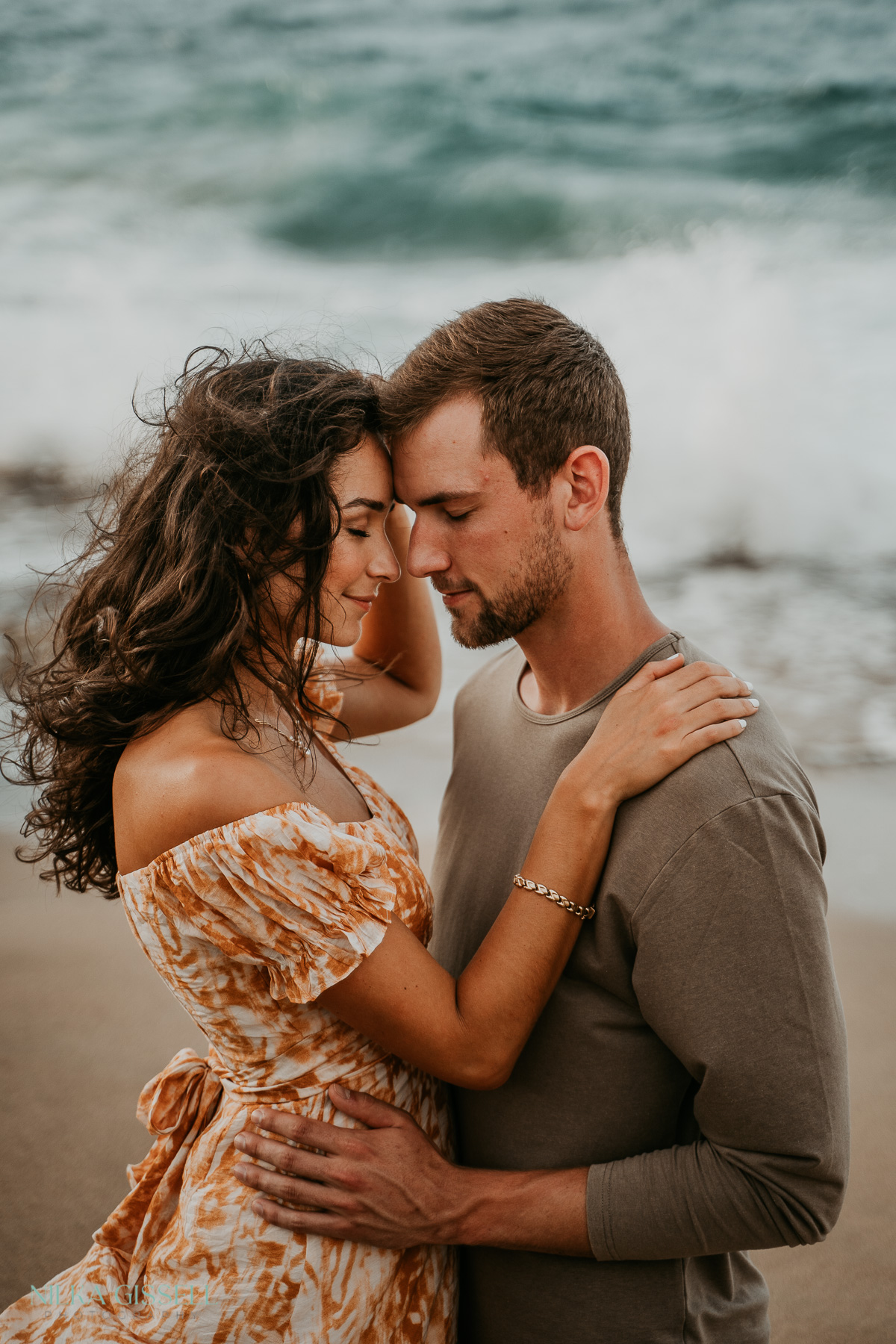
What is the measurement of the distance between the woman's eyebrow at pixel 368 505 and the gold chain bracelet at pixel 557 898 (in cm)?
61

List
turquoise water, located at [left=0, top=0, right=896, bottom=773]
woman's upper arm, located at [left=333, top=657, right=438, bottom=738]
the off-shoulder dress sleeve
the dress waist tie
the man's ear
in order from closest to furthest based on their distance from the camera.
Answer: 1. the off-shoulder dress sleeve
2. the dress waist tie
3. the man's ear
4. woman's upper arm, located at [left=333, top=657, right=438, bottom=738]
5. turquoise water, located at [left=0, top=0, right=896, bottom=773]

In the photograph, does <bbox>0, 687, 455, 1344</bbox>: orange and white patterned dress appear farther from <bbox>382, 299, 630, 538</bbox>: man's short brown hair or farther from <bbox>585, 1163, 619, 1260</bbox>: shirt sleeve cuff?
<bbox>382, 299, 630, 538</bbox>: man's short brown hair

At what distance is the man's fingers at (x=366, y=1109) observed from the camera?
1354 millimetres

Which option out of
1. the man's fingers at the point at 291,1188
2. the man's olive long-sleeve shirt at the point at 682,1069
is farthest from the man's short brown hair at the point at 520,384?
the man's fingers at the point at 291,1188

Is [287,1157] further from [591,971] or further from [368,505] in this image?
[368,505]

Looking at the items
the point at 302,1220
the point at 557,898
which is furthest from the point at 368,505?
the point at 302,1220

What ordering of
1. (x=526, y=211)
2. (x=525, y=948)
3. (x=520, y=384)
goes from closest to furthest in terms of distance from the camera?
(x=525, y=948) < (x=520, y=384) < (x=526, y=211)

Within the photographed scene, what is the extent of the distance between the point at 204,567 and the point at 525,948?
26.9 inches

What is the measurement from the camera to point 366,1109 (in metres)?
1.36

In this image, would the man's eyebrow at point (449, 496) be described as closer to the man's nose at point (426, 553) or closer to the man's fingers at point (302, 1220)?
the man's nose at point (426, 553)

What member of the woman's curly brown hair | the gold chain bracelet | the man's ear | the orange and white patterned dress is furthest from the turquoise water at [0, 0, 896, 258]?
the orange and white patterned dress

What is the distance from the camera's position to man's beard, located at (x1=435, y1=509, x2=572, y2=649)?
1.53m

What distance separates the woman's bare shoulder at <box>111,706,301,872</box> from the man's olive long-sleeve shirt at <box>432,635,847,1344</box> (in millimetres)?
484

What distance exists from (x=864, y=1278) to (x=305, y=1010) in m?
1.81
